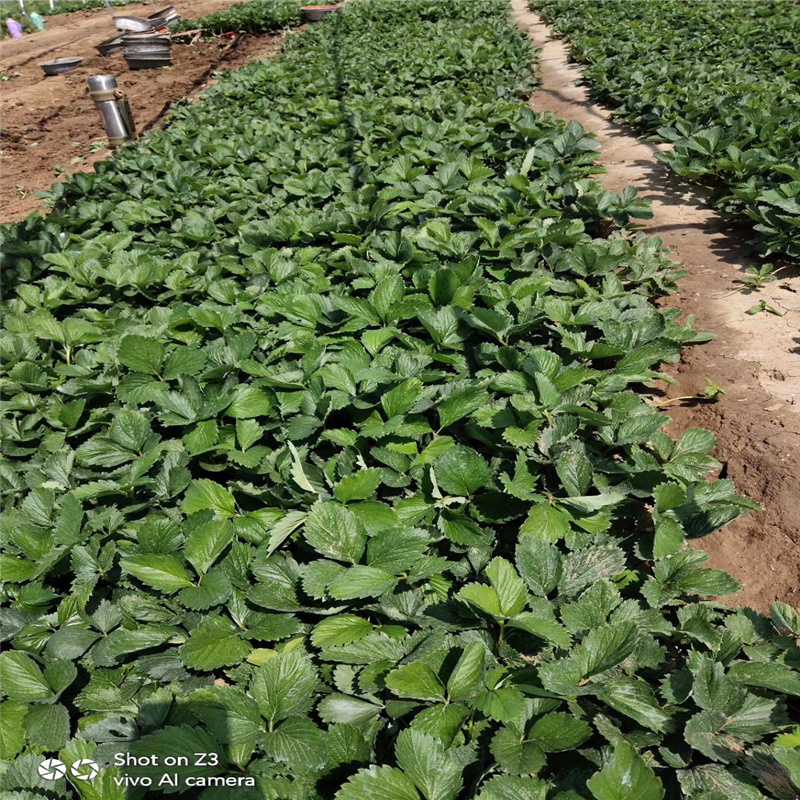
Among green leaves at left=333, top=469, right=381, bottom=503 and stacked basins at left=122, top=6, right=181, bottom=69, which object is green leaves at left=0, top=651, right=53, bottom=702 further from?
stacked basins at left=122, top=6, right=181, bottom=69

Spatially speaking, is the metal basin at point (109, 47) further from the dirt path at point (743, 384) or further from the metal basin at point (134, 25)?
the dirt path at point (743, 384)

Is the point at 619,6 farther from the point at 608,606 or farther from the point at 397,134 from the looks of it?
the point at 608,606

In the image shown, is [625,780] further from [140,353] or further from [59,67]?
[59,67]

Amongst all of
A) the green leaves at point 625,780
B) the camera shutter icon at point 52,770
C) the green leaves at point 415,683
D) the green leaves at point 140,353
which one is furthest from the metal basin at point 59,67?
the green leaves at point 625,780

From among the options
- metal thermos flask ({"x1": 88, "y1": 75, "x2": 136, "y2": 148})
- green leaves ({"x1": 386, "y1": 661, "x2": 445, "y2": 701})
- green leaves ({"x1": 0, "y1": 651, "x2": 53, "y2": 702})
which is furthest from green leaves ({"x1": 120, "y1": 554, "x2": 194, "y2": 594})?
metal thermos flask ({"x1": 88, "y1": 75, "x2": 136, "y2": 148})

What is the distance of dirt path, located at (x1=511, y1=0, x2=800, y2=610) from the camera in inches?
71.9

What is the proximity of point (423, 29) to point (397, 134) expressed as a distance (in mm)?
7832

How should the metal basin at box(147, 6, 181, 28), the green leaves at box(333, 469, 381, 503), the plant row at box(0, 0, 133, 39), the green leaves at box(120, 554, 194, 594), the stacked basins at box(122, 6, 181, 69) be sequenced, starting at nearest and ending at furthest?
1. the green leaves at box(120, 554, 194, 594)
2. the green leaves at box(333, 469, 381, 503)
3. the stacked basins at box(122, 6, 181, 69)
4. the metal basin at box(147, 6, 181, 28)
5. the plant row at box(0, 0, 133, 39)

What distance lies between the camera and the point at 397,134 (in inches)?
189

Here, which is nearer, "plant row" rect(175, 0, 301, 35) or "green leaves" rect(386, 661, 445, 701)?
"green leaves" rect(386, 661, 445, 701)

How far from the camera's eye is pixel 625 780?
40.2 inches

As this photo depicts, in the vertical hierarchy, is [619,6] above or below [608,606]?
above

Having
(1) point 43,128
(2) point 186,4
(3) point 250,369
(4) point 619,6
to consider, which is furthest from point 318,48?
(2) point 186,4

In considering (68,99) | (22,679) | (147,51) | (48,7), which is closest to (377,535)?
(22,679)
